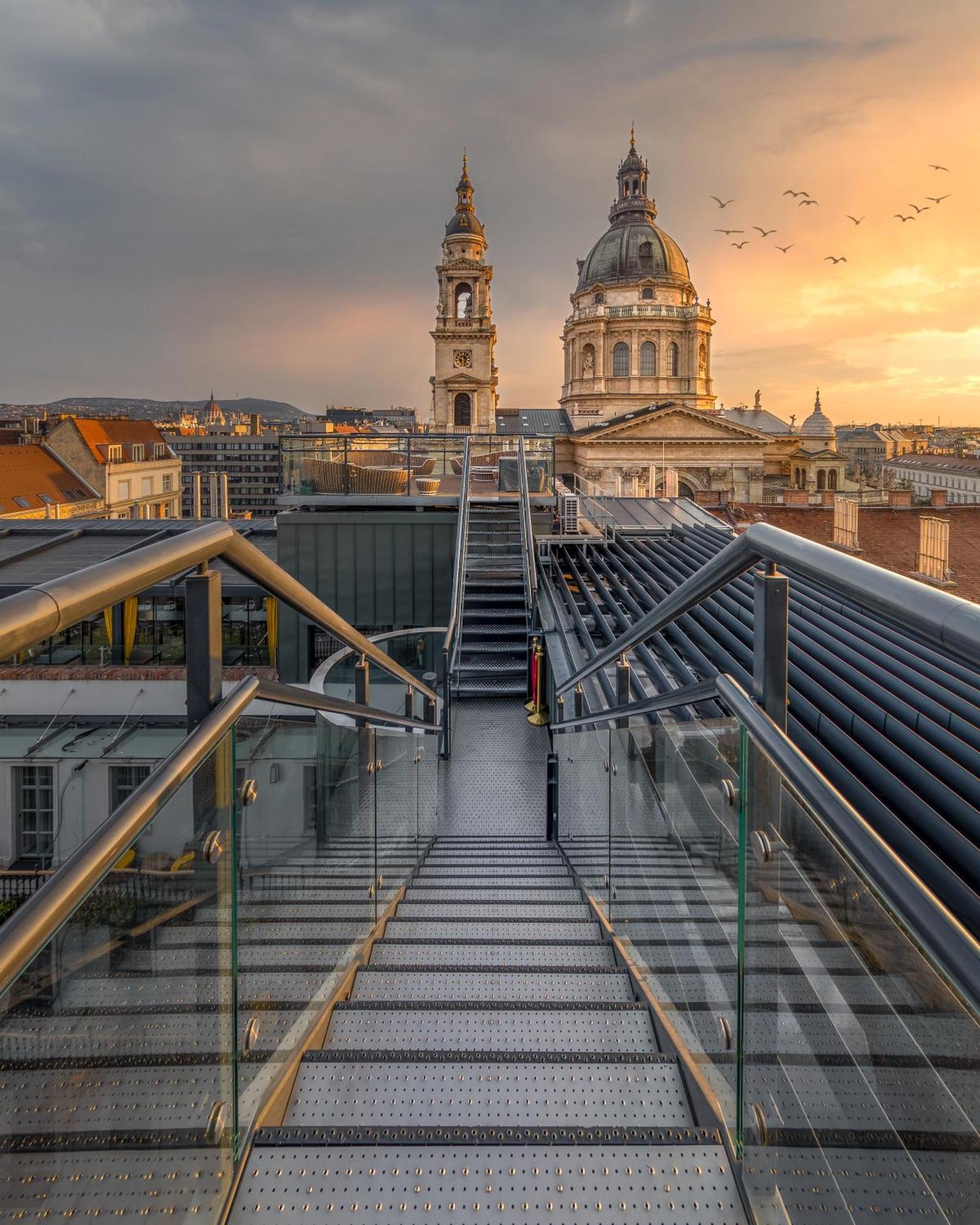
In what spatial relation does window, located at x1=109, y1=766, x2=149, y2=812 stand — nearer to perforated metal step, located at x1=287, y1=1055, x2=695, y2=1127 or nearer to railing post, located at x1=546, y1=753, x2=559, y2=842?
perforated metal step, located at x1=287, y1=1055, x2=695, y2=1127

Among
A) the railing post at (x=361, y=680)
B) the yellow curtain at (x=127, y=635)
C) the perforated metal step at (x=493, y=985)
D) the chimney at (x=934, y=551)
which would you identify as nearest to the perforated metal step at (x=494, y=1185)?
the perforated metal step at (x=493, y=985)

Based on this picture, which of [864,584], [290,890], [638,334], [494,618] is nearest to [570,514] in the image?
[494,618]

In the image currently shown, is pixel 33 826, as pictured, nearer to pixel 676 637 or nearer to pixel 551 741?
pixel 676 637

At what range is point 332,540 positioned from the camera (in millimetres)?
13414

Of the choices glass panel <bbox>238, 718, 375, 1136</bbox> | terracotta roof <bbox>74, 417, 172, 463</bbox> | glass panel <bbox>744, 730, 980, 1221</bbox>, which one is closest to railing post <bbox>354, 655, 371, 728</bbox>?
glass panel <bbox>238, 718, 375, 1136</bbox>

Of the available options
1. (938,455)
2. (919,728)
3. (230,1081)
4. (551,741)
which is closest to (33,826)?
(230,1081)

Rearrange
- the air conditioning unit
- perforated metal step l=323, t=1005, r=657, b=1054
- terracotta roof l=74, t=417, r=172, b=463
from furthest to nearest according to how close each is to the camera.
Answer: terracotta roof l=74, t=417, r=172, b=463
the air conditioning unit
perforated metal step l=323, t=1005, r=657, b=1054

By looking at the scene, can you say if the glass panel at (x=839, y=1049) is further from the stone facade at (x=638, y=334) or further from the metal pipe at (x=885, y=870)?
the stone facade at (x=638, y=334)

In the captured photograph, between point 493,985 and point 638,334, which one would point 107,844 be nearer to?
point 493,985

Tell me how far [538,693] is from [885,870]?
320 inches

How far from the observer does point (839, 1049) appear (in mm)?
1384

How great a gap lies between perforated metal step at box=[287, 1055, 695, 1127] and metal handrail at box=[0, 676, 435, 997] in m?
1.02

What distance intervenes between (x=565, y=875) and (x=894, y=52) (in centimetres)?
2297

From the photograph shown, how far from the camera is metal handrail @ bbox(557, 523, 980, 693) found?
108 centimetres
